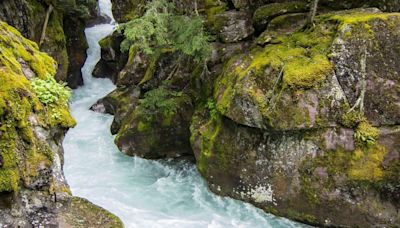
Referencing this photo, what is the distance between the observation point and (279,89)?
9633mm

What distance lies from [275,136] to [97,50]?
16254mm

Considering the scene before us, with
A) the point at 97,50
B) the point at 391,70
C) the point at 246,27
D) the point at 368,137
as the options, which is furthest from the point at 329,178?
the point at 97,50

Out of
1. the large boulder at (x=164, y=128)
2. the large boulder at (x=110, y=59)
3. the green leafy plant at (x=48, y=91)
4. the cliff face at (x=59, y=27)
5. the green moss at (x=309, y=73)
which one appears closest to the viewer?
the green leafy plant at (x=48, y=91)

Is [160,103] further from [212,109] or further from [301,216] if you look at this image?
[301,216]

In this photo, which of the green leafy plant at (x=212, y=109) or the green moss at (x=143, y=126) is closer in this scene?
the green leafy plant at (x=212, y=109)

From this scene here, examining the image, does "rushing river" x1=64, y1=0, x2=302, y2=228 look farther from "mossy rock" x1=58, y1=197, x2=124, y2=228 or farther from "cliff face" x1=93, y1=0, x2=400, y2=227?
"mossy rock" x1=58, y1=197, x2=124, y2=228

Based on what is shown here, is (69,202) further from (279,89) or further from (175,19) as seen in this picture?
(175,19)

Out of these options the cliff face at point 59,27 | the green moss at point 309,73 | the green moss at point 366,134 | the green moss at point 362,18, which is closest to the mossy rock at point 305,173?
the green moss at point 366,134

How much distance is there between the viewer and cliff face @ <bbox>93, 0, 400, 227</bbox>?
8.95m

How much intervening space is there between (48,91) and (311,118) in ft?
19.8

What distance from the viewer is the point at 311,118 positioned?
9.23 meters

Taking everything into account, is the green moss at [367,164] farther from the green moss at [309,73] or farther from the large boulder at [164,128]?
the large boulder at [164,128]

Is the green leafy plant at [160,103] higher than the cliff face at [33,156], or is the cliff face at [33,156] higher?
the cliff face at [33,156]

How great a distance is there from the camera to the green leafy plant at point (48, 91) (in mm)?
6348
